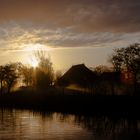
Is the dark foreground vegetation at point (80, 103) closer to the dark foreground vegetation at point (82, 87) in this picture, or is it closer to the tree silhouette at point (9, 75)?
the dark foreground vegetation at point (82, 87)

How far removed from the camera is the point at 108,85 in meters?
70.0

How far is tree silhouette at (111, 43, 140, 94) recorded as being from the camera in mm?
59919

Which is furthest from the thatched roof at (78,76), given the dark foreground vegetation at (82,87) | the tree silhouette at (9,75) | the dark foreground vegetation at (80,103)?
the tree silhouette at (9,75)

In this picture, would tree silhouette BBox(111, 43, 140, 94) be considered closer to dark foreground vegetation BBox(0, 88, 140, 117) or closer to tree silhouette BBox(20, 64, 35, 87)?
dark foreground vegetation BBox(0, 88, 140, 117)

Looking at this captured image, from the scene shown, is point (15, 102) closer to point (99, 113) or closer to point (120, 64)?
point (120, 64)

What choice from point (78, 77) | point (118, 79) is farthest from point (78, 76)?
point (118, 79)

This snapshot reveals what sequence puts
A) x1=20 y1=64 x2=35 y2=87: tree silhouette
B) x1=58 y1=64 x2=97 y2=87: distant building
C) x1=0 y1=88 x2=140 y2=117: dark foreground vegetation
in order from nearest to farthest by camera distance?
x1=0 y1=88 x2=140 y2=117: dark foreground vegetation < x1=58 y1=64 x2=97 y2=87: distant building < x1=20 y1=64 x2=35 y2=87: tree silhouette

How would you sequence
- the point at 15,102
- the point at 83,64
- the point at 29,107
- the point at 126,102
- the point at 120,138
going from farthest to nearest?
the point at 83,64, the point at 15,102, the point at 29,107, the point at 126,102, the point at 120,138

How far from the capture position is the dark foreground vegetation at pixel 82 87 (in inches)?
2066

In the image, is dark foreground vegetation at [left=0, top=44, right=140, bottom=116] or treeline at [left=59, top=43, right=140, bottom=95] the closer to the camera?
dark foreground vegetation at [left=0, top=44, right=140, bottom=116]

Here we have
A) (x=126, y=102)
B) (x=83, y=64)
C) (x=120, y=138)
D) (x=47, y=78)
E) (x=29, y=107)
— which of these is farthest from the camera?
(x=83, y=64)

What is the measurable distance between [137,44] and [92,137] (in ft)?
120

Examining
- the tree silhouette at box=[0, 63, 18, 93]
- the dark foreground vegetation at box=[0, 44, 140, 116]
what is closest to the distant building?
the dark foreground vegetation at box=[0, 44, 140, 116]

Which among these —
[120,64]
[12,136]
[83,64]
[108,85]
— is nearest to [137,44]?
[120,64]
